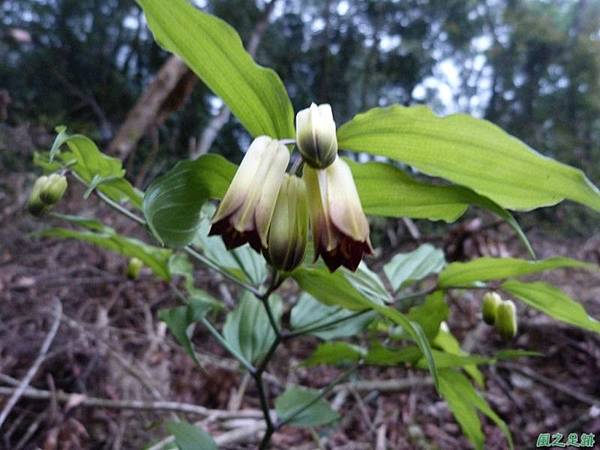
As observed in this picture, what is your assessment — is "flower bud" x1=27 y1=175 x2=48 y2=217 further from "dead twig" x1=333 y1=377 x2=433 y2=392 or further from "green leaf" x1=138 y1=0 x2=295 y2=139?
"dead twig" x1=333 y1=377 x2=433 y2=392

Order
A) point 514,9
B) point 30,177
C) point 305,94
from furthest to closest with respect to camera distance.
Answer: point 514,9
point 305,94
point 30,177

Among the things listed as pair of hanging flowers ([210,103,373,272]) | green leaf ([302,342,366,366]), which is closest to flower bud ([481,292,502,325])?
green leaf ([302,342,366,366])

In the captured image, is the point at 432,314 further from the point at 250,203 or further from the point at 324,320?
the point at 250,203

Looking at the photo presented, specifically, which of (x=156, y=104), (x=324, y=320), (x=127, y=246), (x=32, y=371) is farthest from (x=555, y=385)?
(x=156, y=104)

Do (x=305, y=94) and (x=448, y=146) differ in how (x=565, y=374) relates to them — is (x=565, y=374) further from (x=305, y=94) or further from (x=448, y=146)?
(x=305, y=94)

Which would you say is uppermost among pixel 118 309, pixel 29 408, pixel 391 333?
pixel 391 333

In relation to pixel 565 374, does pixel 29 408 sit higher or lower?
higher

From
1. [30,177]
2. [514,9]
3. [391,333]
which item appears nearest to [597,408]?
[391,333]
